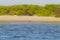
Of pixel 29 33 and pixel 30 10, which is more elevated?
pixel 30 10

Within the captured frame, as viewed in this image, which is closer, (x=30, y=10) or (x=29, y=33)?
(x=29, y=33)

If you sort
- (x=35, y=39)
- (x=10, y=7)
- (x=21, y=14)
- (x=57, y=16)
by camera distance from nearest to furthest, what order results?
(x=35, y=39)
(x=57, y=16)
(x=21, y=14)
(x=10, y=7)

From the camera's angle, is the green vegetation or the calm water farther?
the green vegetation

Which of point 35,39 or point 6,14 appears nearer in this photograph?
point 35,39

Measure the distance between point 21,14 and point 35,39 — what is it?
22.1 m

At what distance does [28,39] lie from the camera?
1791 centimetres

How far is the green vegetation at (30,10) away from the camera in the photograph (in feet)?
130

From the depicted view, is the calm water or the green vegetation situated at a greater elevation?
the green vegetation

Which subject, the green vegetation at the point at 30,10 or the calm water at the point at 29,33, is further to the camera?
the green vegetation at the point at 30,10

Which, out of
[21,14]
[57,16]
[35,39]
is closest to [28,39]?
[35,39]

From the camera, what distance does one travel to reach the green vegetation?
1561 inches

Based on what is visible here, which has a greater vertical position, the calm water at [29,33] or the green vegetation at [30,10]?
the green vegetation at [30,10]

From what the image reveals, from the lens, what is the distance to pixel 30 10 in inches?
1609

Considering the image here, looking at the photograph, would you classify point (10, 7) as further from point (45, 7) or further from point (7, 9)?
point (45, 7)
